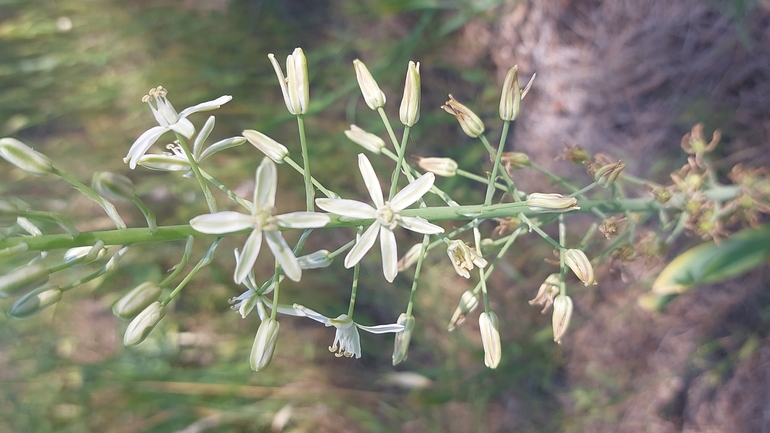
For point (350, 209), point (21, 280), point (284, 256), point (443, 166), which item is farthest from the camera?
point (443, 166)

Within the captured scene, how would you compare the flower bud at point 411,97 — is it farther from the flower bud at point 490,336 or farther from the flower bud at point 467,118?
the flower bud at point 490,336

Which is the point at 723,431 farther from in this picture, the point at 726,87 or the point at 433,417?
the point at 726,87

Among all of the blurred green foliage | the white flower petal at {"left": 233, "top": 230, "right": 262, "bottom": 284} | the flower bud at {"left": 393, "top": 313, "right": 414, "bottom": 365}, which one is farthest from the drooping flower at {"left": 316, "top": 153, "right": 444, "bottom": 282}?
the blurred green foliage

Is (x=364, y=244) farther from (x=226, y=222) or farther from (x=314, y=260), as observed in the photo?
(x=226, y=222)

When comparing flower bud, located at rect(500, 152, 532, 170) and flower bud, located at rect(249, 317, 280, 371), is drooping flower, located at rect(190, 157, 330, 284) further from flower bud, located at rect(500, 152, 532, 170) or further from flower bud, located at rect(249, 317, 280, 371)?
flower bud, located at rect(500, 152, 532, 170)

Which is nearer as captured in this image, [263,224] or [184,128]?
[263,224]

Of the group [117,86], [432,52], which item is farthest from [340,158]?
[117,86]

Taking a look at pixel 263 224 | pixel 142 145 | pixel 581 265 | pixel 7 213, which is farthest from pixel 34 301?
pixel 581 265
